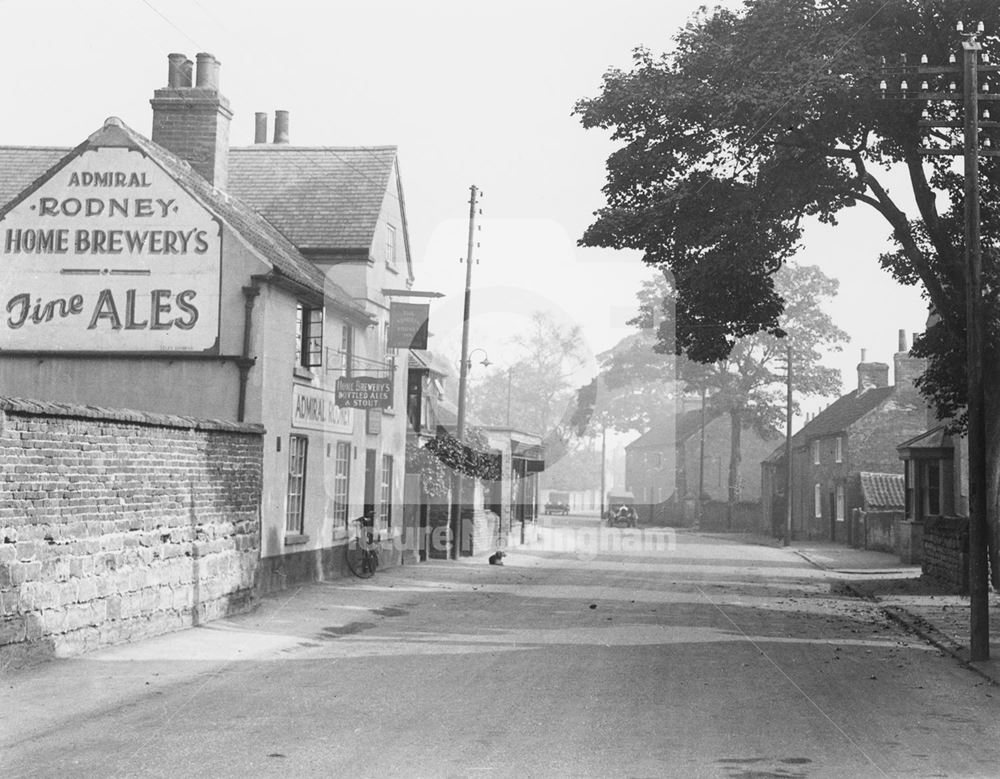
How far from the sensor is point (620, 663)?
13.0m

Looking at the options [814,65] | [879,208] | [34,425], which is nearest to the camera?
[34,425]

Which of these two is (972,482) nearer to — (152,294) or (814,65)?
(814,65)

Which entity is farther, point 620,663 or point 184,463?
point 184,463

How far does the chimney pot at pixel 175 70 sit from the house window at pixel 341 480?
834cm

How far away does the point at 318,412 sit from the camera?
22859 mm

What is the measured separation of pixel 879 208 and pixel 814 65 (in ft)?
16.1

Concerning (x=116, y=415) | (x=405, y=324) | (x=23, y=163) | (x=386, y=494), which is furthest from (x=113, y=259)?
(x=386, y=494)

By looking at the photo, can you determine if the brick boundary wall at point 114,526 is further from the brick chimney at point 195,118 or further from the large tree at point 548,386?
the large tree at point 548,386

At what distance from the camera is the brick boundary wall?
11523mm

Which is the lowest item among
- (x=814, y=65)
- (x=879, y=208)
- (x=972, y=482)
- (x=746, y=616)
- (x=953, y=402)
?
(x=746, y=616)

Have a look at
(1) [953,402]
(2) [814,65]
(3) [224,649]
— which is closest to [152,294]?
(3) [224,649]

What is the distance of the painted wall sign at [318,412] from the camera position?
71.3ft

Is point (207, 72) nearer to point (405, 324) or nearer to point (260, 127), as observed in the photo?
point (405, 324)

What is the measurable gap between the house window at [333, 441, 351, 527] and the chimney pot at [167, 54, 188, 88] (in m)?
8.34
